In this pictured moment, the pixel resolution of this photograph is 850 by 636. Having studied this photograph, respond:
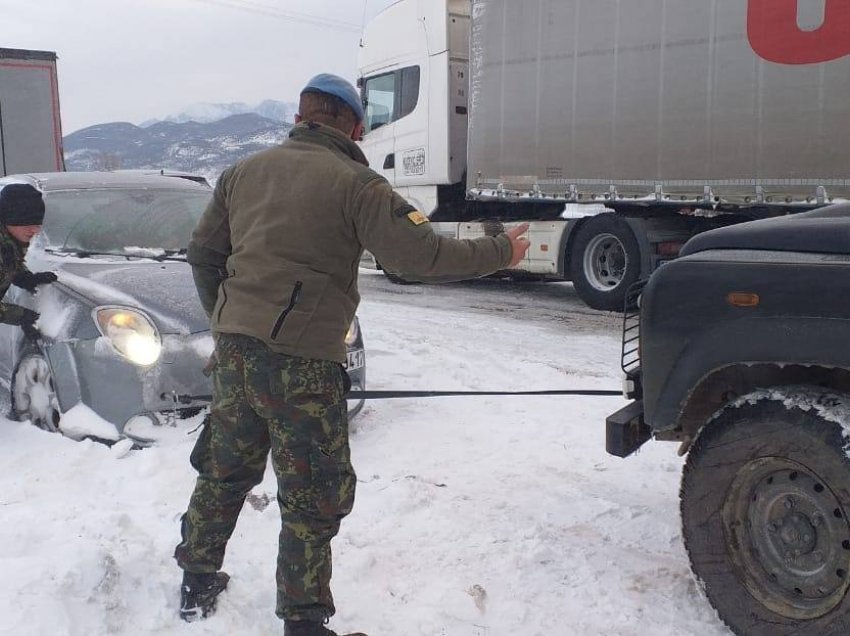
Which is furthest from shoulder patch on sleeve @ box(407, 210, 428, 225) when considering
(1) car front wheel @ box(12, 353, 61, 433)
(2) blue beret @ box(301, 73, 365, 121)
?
(1) car front wheel @ box(12, 353, 61, 433)

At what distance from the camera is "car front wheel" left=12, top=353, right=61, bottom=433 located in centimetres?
428

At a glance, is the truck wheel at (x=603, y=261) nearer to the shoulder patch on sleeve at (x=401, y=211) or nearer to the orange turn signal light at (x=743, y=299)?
the orange turn signal light at (x=743, y=299)

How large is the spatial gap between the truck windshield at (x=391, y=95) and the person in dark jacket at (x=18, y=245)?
23.9 ft

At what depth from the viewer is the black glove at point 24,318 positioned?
429 cm

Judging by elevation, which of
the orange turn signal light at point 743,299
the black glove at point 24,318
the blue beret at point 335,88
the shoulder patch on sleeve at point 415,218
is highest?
the blue beret at point 335,88

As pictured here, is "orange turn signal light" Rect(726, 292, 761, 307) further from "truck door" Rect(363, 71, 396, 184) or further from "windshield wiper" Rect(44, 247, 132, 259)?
"truck door" Rect(363, 71, 396, 184)

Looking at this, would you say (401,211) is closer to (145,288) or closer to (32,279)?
(145,288)

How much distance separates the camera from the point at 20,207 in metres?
4.36

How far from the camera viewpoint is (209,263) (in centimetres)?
279

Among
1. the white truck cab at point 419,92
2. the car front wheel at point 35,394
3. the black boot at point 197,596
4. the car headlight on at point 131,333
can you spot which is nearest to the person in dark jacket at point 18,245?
the car front wheel at point 35,394

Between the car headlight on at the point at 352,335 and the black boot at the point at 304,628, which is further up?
the car headlight on at the point at 352,335

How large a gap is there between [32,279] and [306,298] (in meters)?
2.79

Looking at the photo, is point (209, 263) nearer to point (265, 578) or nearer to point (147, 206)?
point (265, 578)

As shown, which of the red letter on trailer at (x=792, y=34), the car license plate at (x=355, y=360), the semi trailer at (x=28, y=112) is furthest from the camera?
the semi trailer at (x=28, y=112)
